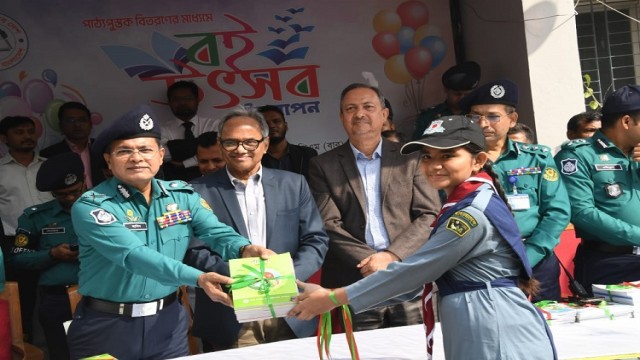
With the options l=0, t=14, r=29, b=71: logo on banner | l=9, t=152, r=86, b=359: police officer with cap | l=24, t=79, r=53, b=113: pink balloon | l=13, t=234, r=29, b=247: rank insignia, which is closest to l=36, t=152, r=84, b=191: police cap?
l=9, t=152, r=86, b=359: police officer with cap

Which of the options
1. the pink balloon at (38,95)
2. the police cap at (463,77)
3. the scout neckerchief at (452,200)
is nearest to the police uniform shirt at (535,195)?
the scout neckerchief at (452,200)

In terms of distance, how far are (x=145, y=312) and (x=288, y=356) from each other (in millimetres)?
715

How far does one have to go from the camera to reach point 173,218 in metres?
3.95

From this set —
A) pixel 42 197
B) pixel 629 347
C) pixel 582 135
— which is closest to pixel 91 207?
pixel 629 347

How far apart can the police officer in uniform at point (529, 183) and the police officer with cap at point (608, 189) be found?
0.16m

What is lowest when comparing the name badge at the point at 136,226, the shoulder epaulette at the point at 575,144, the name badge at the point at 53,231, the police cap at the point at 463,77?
the name badge at the point at 53,231

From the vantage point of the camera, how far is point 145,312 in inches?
150

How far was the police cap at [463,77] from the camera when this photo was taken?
7164mm

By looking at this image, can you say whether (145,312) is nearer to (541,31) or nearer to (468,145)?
(468,145)

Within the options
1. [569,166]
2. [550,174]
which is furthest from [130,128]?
[569,166]

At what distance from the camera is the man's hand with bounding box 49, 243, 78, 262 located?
5.21 metres

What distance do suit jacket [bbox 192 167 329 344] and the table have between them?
58 cm

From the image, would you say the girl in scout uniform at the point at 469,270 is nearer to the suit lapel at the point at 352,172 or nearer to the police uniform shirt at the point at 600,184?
the suit lapel at the point at 352,172

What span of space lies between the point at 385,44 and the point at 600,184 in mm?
3520
